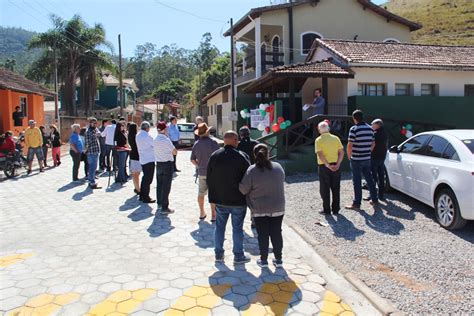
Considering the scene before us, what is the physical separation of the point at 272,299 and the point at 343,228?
282 centimetres

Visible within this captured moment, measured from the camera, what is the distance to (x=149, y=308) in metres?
3.97

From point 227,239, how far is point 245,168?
1650mm

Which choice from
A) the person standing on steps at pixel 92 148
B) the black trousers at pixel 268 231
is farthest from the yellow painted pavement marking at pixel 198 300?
the person standing on steps at pixel 92 148

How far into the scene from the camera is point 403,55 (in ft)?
51.7

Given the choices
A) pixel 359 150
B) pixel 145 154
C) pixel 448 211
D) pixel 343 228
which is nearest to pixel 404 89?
pixel 359 150

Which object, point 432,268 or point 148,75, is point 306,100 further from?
point 148,75

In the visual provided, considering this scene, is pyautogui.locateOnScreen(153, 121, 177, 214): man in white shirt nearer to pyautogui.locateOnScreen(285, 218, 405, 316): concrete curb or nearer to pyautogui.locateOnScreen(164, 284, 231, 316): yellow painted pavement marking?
pyautogui.locateOnScreen(285, 218, 405, 316): concrete curb

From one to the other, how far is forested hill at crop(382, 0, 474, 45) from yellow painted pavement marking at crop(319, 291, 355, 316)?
2072 inches

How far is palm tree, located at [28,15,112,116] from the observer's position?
33594 mm

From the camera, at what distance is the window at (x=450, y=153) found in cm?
633

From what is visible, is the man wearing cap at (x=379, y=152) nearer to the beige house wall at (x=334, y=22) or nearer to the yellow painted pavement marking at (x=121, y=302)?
the yellow painted pavement marking at (x=121, y=302)

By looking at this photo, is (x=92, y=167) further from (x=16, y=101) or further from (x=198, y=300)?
(x=16, y=101)

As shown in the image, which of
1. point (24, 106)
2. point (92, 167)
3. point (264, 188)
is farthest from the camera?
point (24, 106)

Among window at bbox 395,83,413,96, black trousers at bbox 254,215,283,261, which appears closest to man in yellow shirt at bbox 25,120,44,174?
black trousers at bbox 254,215,283,261
